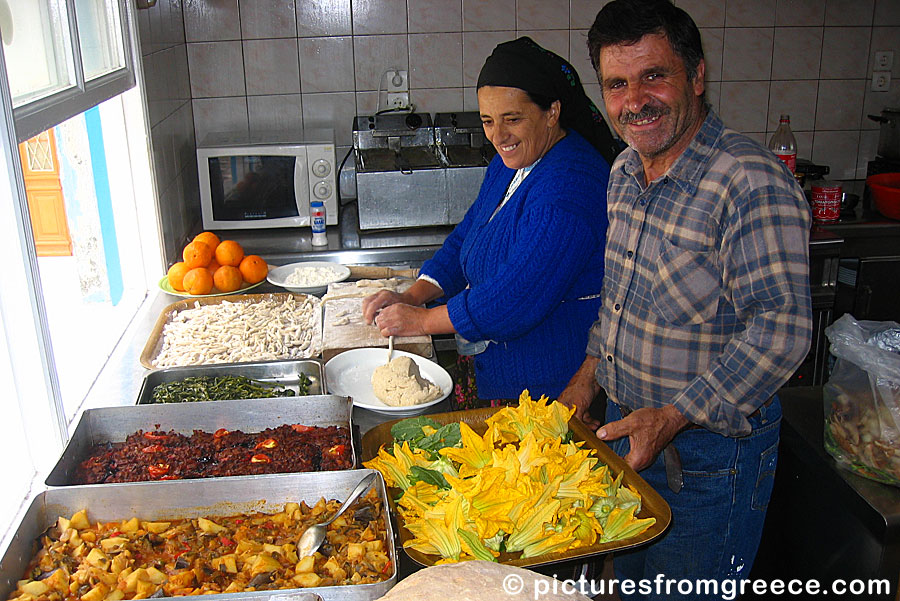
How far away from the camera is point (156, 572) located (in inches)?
47.0

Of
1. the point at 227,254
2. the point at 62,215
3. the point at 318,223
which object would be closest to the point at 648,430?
the point at 227,254

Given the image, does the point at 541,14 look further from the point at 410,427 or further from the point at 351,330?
the point at 410,427

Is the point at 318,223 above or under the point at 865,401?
above

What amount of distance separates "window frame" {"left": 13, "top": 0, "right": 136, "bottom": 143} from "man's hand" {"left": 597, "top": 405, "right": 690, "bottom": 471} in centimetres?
130

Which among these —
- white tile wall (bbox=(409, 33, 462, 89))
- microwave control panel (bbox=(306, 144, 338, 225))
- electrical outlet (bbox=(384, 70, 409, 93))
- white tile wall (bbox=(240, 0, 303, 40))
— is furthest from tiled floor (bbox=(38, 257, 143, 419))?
white tile wall (bbox=(409, 33, 462, 89))

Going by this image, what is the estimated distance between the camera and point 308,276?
8.93 feet

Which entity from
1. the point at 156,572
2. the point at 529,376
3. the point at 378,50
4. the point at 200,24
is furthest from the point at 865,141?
the point at 156,572

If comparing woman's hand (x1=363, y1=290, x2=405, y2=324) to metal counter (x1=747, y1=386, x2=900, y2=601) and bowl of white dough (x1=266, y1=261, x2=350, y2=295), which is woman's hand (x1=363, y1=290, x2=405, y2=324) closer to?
bowl of white dough (x1=266, y1=261, x2=350, y2=295)

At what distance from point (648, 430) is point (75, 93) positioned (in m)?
1.57

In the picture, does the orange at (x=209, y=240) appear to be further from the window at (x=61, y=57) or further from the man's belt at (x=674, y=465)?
the man's belt at (x=674, y=465)

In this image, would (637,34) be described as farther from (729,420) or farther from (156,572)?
(156,572)

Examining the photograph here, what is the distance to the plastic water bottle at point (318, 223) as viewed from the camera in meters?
3.19

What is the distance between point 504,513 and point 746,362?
610mm

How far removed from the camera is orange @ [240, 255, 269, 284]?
2.67 m
